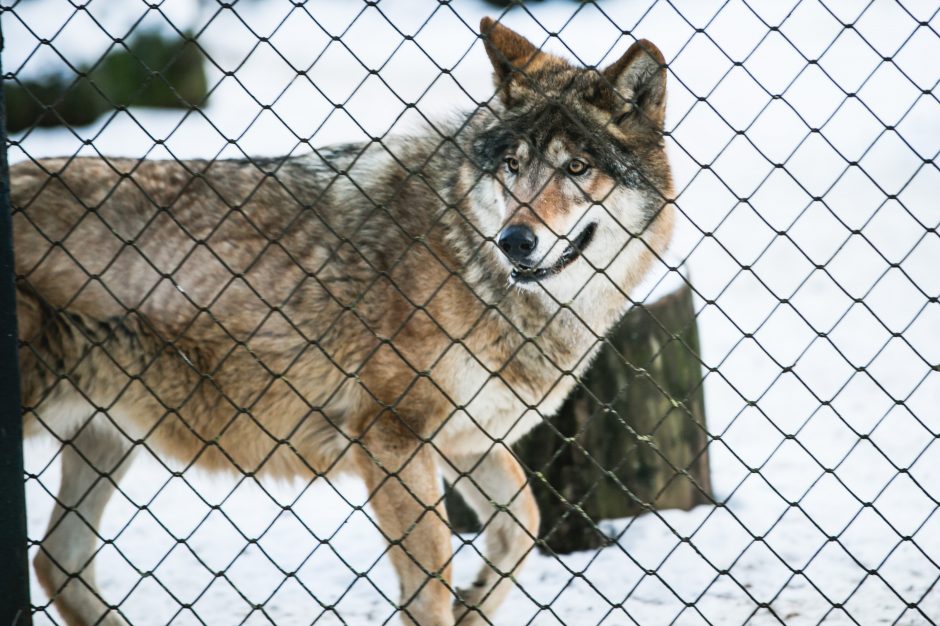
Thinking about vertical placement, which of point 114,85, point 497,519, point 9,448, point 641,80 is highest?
point 114,85

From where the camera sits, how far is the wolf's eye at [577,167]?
3303 mm

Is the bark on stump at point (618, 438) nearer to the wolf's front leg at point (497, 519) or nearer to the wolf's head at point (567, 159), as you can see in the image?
the wolf's front leg at point (497, 519)

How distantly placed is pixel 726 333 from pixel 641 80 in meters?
4.52

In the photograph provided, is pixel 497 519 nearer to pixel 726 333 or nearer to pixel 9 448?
pixel 9 448

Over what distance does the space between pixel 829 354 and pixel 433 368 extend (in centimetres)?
453

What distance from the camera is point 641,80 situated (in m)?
3.18

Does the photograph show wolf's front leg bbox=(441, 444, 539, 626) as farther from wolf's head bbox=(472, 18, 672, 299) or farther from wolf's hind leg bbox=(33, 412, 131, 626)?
wolf's hind leg bbox=(33, 412, 131, 626)

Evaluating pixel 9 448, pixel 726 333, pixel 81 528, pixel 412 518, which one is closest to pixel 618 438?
pixel 412 518

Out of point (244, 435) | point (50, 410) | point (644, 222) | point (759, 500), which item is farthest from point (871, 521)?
point (50, 410)

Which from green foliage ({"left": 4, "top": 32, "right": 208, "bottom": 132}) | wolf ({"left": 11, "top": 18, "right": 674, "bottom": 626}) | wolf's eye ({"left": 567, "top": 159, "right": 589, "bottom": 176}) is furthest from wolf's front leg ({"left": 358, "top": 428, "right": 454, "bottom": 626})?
green foliage ({"left": 4, "top": 32, "right": 208, "bottom": 132})

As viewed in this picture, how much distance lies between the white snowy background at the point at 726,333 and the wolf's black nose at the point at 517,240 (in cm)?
47

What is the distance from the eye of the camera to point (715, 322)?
7539mm

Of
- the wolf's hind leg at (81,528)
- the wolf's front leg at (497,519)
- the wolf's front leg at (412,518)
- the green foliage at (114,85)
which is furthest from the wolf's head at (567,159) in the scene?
the green foliage at (114,85)

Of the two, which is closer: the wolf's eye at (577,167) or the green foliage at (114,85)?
the wolf's eye at (577,167)
